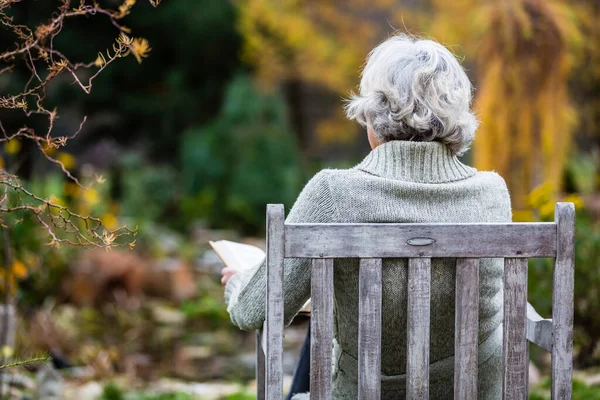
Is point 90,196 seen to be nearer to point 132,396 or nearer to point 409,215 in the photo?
point 132,396

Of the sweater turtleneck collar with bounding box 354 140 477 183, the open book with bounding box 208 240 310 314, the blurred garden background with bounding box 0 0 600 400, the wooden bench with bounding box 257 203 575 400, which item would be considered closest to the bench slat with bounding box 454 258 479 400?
the wooden bench with bounding box 257 203 575 400

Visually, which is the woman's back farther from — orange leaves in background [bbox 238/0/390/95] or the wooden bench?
orange leaves in background [bbox 238/0/390/95]

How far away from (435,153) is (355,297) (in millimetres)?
417

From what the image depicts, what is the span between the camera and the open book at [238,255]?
207cm

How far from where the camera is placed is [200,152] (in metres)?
9.34

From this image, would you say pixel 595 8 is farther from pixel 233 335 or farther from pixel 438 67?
pixel 438 67

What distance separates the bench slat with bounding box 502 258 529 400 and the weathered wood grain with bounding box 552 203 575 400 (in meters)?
0.08

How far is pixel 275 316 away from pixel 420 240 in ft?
1.21

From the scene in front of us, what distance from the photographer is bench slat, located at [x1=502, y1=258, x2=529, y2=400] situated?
166 cm

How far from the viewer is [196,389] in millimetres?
4145

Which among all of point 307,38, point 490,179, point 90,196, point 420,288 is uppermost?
point 307,38

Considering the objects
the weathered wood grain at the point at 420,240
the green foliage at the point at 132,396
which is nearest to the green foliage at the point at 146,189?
the green foliage at the point at 132,396

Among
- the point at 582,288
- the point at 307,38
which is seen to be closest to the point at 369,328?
the point at 582,288

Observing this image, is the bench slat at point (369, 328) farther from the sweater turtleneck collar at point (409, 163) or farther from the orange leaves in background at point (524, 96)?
the orange leaves in background at point (524, 96)
